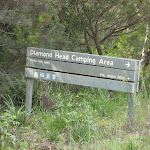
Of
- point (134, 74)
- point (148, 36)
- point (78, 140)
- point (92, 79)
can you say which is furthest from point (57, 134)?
point (148, 36)

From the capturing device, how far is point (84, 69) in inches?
171

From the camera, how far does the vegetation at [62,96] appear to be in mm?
3533

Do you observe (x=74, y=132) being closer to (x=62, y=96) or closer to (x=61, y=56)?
(x=61, y=56)

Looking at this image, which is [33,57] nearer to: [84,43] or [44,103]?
[44,103]

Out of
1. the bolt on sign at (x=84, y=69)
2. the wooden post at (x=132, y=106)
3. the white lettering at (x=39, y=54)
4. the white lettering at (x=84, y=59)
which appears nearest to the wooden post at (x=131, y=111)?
the wooden post at (x=132, y=106)

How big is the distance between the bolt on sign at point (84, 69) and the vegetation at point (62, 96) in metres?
0.21

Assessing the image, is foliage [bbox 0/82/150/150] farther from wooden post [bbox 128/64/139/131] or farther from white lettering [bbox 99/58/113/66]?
white lettering [bbox 99/58/113/66]

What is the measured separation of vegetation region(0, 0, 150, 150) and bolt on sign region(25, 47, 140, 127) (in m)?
0.21

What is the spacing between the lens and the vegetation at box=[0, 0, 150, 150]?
3533 millimetres

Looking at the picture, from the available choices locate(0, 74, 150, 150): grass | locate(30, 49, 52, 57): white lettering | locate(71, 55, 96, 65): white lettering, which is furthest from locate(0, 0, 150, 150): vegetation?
locate(71, 55, 96, 65): white lettering

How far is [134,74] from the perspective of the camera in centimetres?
400

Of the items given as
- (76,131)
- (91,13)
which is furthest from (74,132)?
(91,13)

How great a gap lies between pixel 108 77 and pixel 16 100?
7.21ft

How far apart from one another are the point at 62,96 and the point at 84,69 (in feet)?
4.62
